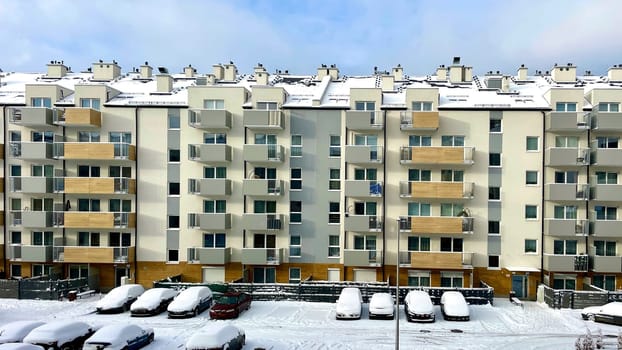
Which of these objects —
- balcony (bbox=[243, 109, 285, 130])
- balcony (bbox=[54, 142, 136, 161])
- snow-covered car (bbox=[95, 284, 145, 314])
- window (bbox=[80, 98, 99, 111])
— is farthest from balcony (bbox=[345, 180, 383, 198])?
window (bbox=[80, 98, 99, 111])

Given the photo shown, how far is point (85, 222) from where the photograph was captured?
116 ft

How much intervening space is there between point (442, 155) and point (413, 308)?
1150 cm

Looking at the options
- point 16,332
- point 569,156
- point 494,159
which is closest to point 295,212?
point 494,159

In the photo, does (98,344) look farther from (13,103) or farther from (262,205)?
(13,103)

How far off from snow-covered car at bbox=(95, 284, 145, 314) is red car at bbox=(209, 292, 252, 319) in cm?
543

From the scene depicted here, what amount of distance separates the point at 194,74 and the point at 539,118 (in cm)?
3054

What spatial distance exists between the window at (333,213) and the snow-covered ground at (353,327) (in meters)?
6.37

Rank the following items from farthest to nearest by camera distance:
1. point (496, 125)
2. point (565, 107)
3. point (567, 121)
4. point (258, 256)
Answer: point (496, 125), point (258, 256), point (565, 107), point (567, 121)

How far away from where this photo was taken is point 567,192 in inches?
1312

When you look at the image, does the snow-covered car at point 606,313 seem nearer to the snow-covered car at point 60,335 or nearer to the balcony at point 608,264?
the balcony at point 608,264

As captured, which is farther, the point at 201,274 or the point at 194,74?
the point at 194,74

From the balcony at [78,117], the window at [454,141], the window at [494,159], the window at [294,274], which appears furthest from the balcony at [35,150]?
the window at [494,159]

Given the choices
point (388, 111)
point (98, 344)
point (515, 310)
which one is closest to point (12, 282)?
point (98, 344)

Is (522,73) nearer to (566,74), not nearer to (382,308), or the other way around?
(566,74)
